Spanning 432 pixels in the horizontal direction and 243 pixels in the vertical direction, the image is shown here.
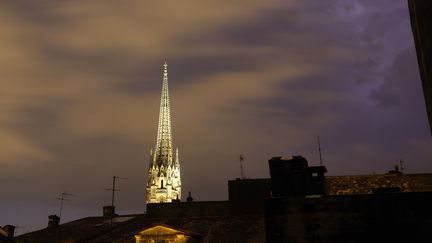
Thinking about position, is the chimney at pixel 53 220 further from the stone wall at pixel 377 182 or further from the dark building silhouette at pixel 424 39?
the dark building silhouette at pixel 424 39

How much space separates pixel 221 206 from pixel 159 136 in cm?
10607

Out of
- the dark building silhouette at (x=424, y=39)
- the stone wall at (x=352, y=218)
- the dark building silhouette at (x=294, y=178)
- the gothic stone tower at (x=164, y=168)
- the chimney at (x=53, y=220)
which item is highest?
the gothic stone tower at (x=164, y=168)

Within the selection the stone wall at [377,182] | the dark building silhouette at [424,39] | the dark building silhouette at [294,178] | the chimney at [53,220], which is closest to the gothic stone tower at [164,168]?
the chimney at [53,220]

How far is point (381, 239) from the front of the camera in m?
18.2

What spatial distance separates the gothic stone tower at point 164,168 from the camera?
→ 12512 cm

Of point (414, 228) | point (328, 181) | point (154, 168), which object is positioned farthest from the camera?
point (154, 168)

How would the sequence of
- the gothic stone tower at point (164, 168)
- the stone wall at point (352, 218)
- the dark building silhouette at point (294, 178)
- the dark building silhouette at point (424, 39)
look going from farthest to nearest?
the gothic stone tower at point (164, 168)
the dark building silhouette at point (294, 178)
the stone wall at point (352, 218)
the dark building silhouette at point (424, 39)

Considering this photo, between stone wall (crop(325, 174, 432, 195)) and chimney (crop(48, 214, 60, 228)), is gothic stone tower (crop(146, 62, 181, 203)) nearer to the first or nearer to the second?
chimney (crop(48, 214, 60, 228))

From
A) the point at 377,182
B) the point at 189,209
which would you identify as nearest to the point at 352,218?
the point at 377,182

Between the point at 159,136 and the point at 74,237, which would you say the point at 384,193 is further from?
the point at 159,136

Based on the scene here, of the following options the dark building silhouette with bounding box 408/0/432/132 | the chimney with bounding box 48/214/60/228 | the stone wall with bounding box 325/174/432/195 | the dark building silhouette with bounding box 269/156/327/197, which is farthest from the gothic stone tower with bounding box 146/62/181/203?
the dark building silhouette with bounding box 408/0/432/132

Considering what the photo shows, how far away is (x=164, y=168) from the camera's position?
133 metres

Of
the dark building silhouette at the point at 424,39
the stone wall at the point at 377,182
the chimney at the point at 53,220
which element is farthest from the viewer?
the chimney at the point at 53,220

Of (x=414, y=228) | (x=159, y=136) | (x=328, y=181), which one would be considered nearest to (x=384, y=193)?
(x=414, y=228)
